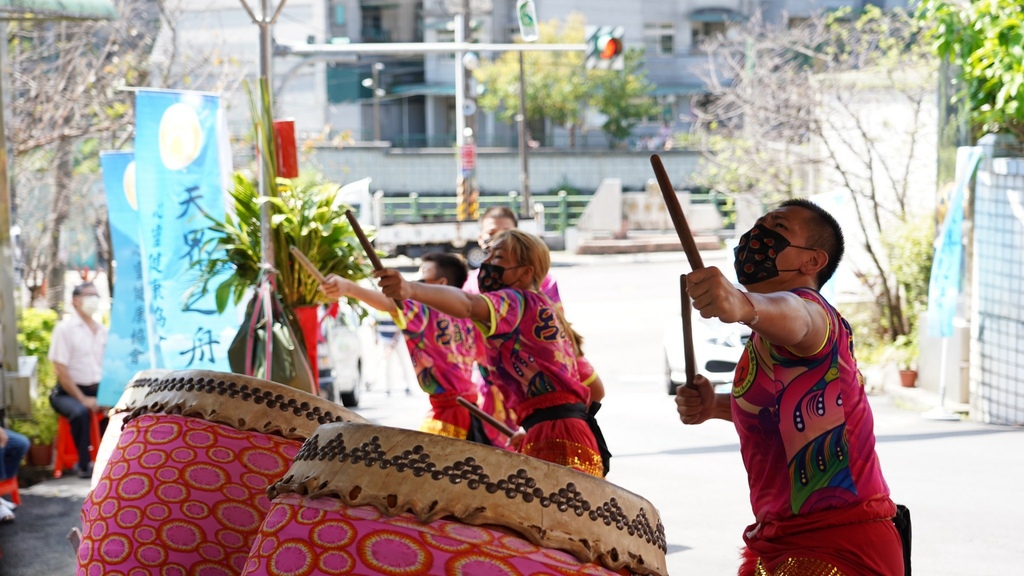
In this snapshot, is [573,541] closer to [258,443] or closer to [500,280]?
[258,443]

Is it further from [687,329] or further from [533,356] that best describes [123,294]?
[687,329]

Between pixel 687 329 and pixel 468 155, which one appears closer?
pixel 687 329

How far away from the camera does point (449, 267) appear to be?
6004 mm

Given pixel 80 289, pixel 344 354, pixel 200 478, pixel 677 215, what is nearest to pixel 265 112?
pixel 80 289

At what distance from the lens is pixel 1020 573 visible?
5.12m

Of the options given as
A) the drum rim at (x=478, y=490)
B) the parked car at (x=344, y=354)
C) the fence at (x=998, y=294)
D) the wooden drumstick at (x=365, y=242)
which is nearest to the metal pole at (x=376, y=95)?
the parked car at (x=344, y=354)

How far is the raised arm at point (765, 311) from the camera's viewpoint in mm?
2152

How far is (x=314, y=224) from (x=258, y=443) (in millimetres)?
3162

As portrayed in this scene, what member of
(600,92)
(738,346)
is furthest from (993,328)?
(600,92)

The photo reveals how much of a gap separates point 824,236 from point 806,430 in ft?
1.51

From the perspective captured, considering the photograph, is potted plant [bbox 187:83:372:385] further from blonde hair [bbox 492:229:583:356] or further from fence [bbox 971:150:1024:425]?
fence [bbox 971:150:1024:425]

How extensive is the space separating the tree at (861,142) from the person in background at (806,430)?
9.32 meters

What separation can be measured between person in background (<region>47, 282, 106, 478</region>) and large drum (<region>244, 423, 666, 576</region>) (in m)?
6.29

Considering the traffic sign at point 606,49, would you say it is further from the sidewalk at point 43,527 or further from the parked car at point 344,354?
the sidewalk at point 43,527
